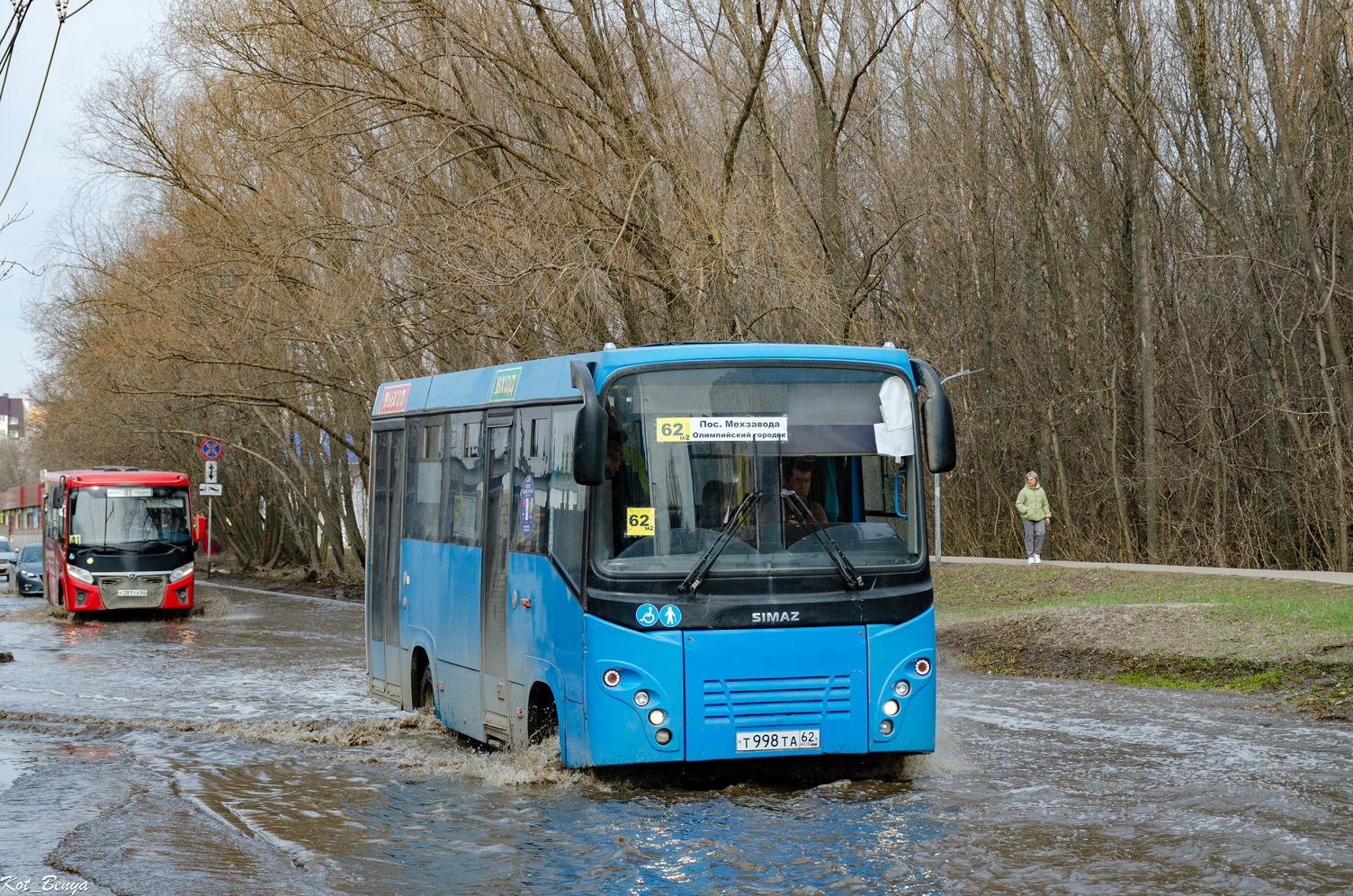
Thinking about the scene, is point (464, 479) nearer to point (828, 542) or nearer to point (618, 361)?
point (618, 361)

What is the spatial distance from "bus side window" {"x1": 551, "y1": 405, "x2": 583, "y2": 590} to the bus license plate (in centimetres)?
136

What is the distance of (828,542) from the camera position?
9.91 meters

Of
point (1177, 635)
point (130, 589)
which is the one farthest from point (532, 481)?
point (130, 589)

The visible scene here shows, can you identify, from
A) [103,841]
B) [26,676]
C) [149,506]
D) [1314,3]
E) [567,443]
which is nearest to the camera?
[103,841]

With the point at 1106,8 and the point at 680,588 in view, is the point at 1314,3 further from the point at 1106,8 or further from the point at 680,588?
the point at 680,588

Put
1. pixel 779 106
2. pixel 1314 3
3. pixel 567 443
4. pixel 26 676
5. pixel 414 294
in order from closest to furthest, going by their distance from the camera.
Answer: pixel 567 443 → pixel 26 676 → pixel 414 294 → pixel 1314 3 → pixel 779 106

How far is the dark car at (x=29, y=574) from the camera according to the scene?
40938 mm

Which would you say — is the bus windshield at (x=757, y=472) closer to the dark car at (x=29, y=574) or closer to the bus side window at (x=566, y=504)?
the bus side window at (x=566, y=504)

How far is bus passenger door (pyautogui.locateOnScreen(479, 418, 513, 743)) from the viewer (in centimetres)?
1132

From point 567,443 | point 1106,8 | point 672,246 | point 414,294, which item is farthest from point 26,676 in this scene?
point 1106,8

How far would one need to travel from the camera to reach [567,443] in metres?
10.4

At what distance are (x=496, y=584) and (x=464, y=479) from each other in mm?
1306

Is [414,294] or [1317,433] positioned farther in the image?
[1317,433]

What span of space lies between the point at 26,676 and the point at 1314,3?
2231 centimetres
